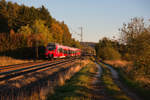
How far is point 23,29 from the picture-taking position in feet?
154

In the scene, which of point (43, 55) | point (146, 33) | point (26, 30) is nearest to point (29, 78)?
point (146, 33)

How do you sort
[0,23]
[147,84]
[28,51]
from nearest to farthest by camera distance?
[147,84] → [28,51] → [0,23]

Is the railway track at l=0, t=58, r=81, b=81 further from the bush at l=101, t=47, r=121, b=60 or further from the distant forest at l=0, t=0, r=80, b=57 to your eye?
the bush at l=101, t=47, r=121, b=60

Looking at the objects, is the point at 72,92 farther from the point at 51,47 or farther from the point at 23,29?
the point at 23,29

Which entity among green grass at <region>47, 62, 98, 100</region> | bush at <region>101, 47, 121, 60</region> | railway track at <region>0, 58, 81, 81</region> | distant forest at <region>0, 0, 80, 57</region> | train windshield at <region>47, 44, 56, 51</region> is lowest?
green grass at <region>47, 62, 98, 100</region>

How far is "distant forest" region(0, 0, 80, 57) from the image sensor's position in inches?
1405

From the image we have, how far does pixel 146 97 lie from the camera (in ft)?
37.6

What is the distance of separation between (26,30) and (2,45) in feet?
40.6

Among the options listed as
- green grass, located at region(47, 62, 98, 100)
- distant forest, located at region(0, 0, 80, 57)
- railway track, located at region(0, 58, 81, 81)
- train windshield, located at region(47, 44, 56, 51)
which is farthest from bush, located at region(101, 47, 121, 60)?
green grass, located at region(47, 62, 98, 100)

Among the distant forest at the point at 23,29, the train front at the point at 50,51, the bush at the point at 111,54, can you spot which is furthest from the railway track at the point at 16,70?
the bush at the point at 111,54

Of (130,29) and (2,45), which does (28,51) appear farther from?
(130,29)

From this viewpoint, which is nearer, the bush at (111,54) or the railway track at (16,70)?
the railway track at (16,70)

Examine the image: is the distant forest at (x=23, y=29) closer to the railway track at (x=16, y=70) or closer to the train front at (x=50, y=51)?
the train front at (x=50, y=51)

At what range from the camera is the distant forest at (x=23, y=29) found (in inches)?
1405
